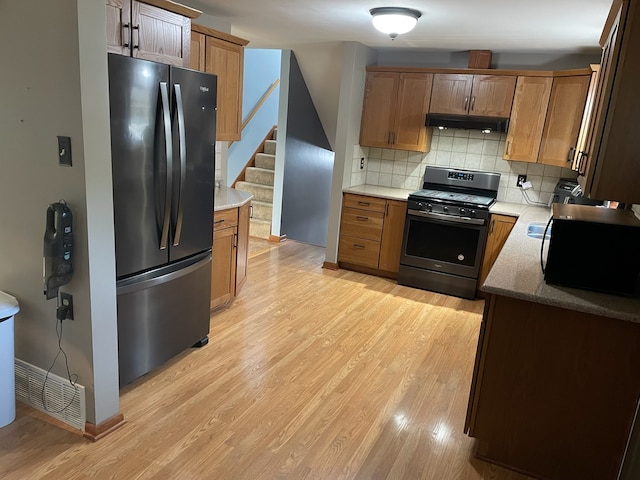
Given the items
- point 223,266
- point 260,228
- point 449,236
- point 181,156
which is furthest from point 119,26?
point 260,228

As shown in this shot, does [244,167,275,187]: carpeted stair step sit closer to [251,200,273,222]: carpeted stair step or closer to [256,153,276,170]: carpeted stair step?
[256,153,276,170]: carpeted stair step

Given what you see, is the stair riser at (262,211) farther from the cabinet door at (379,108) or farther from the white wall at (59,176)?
the white wall at (59,176)

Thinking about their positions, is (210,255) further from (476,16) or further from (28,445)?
(476,16)

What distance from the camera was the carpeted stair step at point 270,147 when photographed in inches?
257

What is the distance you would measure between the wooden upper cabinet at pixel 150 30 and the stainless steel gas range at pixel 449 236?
8.24 feet

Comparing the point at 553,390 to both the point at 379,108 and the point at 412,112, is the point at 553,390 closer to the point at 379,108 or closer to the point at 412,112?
the point at 412,112

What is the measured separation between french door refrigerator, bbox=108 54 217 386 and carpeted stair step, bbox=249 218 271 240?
3.05 meters

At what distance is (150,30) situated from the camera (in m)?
2.65

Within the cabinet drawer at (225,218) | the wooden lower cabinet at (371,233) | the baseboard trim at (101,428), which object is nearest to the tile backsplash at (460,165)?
the wooden lower cabinet at (371,233)

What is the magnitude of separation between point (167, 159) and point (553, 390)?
2.13 metres

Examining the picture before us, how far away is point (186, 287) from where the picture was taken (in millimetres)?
2785

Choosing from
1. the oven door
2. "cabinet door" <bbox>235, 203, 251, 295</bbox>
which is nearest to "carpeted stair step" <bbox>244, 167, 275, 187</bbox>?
the oven door

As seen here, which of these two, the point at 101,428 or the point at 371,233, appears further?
the point at 371,233

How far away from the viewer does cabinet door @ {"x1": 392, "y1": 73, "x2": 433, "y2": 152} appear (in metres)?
4.61
